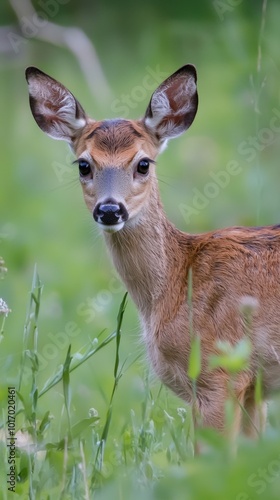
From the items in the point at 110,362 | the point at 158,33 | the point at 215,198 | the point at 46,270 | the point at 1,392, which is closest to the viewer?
the point at 1,392

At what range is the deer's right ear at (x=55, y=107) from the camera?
282 inches

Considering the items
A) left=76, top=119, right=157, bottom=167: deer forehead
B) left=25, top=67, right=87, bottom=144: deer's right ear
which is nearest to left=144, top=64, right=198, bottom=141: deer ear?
left=76, top=119, right=157, bottom=167: deer forehead

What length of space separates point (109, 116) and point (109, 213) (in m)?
5.95

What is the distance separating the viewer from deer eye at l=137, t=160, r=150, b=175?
266 inches

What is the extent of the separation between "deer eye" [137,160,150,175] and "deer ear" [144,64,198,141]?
400 mm

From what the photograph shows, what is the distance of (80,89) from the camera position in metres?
13.6

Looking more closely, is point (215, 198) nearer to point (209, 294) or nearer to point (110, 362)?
point (110, 362)

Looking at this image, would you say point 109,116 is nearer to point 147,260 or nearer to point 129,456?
point 147,260

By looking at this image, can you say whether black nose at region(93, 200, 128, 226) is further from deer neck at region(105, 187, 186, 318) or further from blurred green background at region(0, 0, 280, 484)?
blurred green background at region(0, 0, 280, 484)

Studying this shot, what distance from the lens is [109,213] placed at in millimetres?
6277

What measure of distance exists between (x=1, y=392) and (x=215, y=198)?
5.97m

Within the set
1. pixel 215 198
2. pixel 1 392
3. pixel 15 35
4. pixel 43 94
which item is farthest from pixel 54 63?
pixel 1 392

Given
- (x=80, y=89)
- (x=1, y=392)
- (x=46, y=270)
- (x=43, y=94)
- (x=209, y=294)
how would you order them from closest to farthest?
1. (x=1, y=392)
2. (x=209, y=294)
3. (x=43, y=94)
4. (x=46, y=270)
5. (x=80, y=89)

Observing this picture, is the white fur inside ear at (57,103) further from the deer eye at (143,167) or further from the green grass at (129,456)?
the green grass at (129,456)
